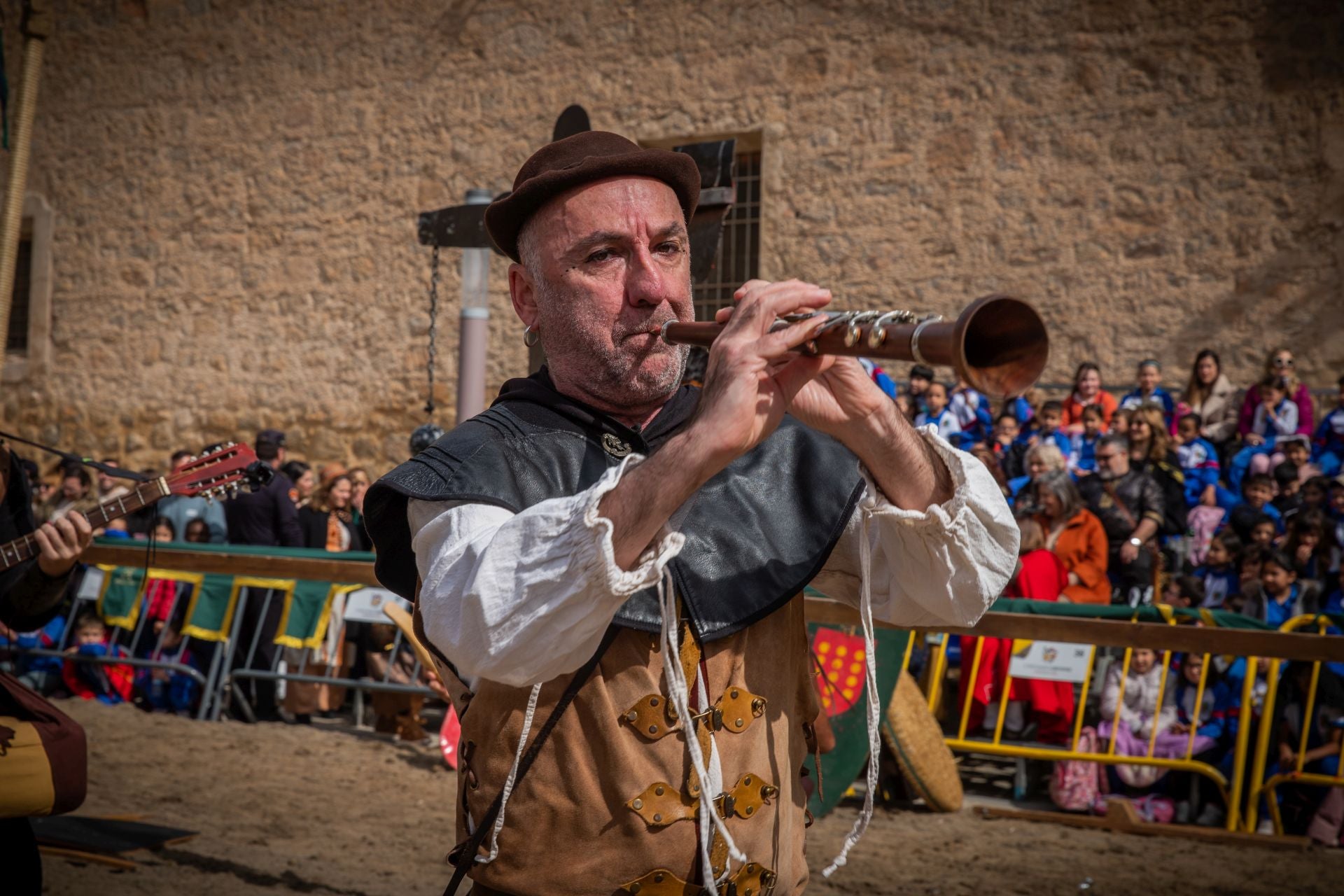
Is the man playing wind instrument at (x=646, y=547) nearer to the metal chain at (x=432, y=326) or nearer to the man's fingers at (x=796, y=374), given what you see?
the man's fingers at (x=796, y=374)

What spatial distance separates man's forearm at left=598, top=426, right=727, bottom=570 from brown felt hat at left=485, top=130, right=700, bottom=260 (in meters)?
0.60

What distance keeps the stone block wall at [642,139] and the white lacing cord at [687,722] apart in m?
9.34

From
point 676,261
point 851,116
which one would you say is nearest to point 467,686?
point 676,261

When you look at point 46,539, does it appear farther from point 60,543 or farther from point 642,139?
point 642,139

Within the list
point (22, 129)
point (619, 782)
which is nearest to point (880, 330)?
point (619, 782)

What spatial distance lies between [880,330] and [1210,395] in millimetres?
8908

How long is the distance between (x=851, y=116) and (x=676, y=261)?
9.91 metres

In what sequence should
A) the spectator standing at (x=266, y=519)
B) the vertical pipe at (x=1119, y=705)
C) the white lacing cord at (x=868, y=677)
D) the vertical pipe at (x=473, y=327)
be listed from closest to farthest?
the white lacing cord at (x=868, y=677) < the vertical pipe at (x=473, y=327) < the vertical pipe at (x=1119, y=705) < the spectator standing at (x=266, y=519)

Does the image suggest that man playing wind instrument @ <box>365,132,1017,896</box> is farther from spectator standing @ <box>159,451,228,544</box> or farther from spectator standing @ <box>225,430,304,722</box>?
spectator standing @ <box>159,451,228,544</box>

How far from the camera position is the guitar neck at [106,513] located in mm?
3643

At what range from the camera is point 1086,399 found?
31.2 ft

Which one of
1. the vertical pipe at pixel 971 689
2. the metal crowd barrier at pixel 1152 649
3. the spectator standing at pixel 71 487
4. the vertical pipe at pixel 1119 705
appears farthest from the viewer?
the spectator standing at pixel 71 487

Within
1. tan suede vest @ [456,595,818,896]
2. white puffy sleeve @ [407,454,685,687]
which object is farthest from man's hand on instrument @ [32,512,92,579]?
white puffy sleeve @ [407,454,685,687]

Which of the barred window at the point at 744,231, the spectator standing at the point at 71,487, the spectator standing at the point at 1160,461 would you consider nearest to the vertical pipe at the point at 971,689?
the spectator standing at the point at 1160,461
